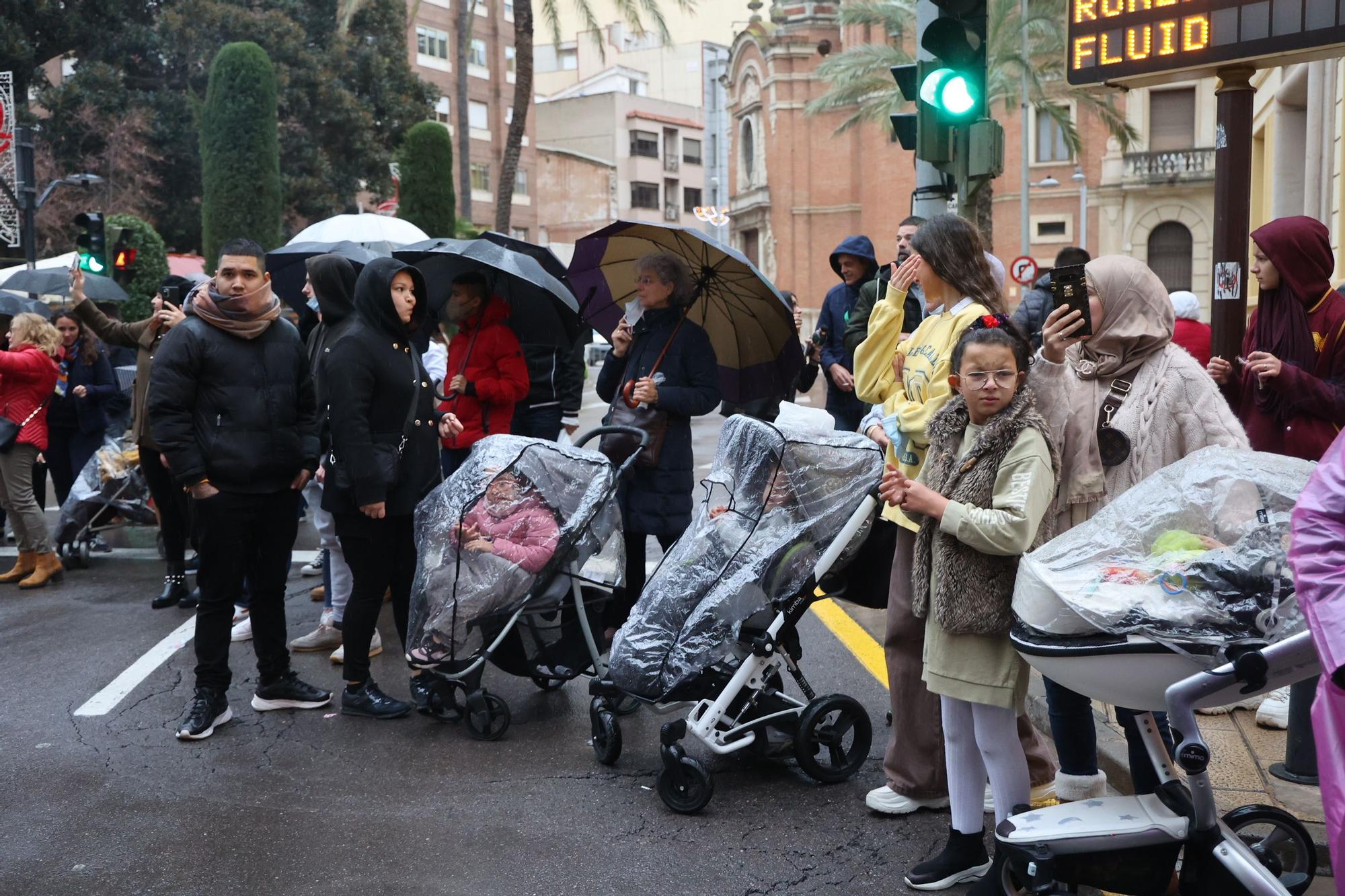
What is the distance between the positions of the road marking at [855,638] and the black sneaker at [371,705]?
90.7 inches

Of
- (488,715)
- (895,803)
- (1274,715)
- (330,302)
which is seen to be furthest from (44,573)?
(1274,715)

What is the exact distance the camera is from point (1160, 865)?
10.7 ft

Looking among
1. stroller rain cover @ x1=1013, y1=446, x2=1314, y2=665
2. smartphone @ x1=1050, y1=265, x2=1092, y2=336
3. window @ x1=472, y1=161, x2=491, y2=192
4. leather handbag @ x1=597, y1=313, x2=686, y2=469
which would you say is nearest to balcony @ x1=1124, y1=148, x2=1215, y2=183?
window @ x1=472, y1=161, x2=491, y2=192

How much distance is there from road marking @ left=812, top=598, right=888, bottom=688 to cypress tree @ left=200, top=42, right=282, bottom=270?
25.0m

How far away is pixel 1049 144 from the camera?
2025 inches

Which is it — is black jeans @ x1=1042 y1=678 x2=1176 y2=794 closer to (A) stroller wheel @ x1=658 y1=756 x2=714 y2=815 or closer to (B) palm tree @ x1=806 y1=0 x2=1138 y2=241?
(A) stroller wheel @ x1=658 y1=756 x2=714 y2=815

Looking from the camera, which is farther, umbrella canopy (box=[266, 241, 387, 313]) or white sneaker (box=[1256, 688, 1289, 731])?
umbrella canopy (box=[266, 241, 387, 313])

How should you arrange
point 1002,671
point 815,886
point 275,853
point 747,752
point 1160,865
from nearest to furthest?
point 1160,865 < point 1002,671 < point 815,886 < point 275,853 < point 747,752

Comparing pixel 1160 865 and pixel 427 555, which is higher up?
pixel 427 555

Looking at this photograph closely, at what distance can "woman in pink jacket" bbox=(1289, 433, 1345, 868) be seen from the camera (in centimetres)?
213

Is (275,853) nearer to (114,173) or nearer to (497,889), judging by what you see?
(497,889)

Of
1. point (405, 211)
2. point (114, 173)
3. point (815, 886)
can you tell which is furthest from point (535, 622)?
point (114, 173)

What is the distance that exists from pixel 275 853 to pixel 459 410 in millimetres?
3191

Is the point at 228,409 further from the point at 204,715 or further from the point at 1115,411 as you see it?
the point at 1115,411
